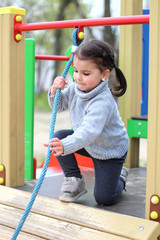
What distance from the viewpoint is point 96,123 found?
5.63 ft

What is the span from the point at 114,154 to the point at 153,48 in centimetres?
62

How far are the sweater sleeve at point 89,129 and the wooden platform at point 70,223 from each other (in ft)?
1.09

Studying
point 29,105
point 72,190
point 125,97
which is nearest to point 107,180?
point 72,190

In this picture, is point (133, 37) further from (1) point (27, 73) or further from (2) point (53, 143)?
(2) point (53, 143)

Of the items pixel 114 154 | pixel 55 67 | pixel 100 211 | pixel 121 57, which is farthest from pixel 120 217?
pixel 55 67

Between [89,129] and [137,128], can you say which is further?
[137,128]

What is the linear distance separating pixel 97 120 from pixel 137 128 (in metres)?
1.38

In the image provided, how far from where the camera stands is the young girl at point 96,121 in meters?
1.74

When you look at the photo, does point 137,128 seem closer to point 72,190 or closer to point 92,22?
point 72,190

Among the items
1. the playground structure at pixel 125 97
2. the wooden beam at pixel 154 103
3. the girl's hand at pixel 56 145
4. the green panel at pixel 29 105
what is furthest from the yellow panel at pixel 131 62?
the girl's hand at pixel 56 145

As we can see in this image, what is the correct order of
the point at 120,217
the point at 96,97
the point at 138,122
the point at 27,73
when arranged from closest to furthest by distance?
the point at 120,217 < the point at 96,97 < the point at 27,73 < the point at 138,122

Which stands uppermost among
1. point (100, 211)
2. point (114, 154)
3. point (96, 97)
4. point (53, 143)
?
point (96, 97)

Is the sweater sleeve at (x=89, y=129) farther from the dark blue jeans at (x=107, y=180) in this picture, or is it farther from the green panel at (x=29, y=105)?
the green panel at (x=29, y=105)

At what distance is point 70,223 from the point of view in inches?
66.4
